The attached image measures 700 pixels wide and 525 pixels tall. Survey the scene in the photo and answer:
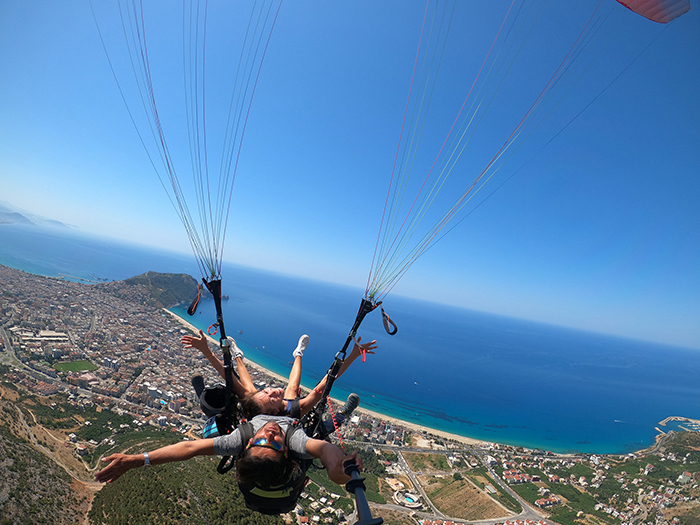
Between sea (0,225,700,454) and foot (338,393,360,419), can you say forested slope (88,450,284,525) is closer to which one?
foot (338,393,360,419)

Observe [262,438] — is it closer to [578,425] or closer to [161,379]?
[161,379]

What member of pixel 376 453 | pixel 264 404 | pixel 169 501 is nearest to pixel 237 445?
pixel 264 404

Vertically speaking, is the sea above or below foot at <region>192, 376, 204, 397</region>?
below

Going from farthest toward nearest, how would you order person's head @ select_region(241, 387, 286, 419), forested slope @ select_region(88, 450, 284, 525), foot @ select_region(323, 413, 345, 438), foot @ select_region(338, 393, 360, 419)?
1. forested slope @ select_region(88, 450, 284, 525)
2. foot @ select_region(338, 393, 360, 419)
3. foot @ select_region(323, 413, 345, 438)
4. person's head @ select_region(241, 387, 286, 419)

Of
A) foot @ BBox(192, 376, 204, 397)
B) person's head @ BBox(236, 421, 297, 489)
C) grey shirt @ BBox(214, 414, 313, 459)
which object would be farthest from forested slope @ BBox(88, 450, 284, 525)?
person's head @ BBox(236, 421, 297, 489)

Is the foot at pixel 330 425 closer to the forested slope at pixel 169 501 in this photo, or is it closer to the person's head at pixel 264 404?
the person's head at pixel 264 404

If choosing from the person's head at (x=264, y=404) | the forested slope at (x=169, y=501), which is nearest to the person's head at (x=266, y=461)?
the person's head at (x=264, y=404)

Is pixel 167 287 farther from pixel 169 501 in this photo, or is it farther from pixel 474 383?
pixel 474 383

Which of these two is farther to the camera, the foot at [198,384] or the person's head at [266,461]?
the foot at [198,384]

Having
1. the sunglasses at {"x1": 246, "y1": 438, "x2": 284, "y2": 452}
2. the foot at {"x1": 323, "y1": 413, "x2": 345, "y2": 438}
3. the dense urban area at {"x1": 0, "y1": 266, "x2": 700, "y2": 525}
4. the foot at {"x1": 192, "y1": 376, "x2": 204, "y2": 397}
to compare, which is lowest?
the dense urban area at {"x1": 0, "y1": 266, "x2": 700, "y2": 525}
